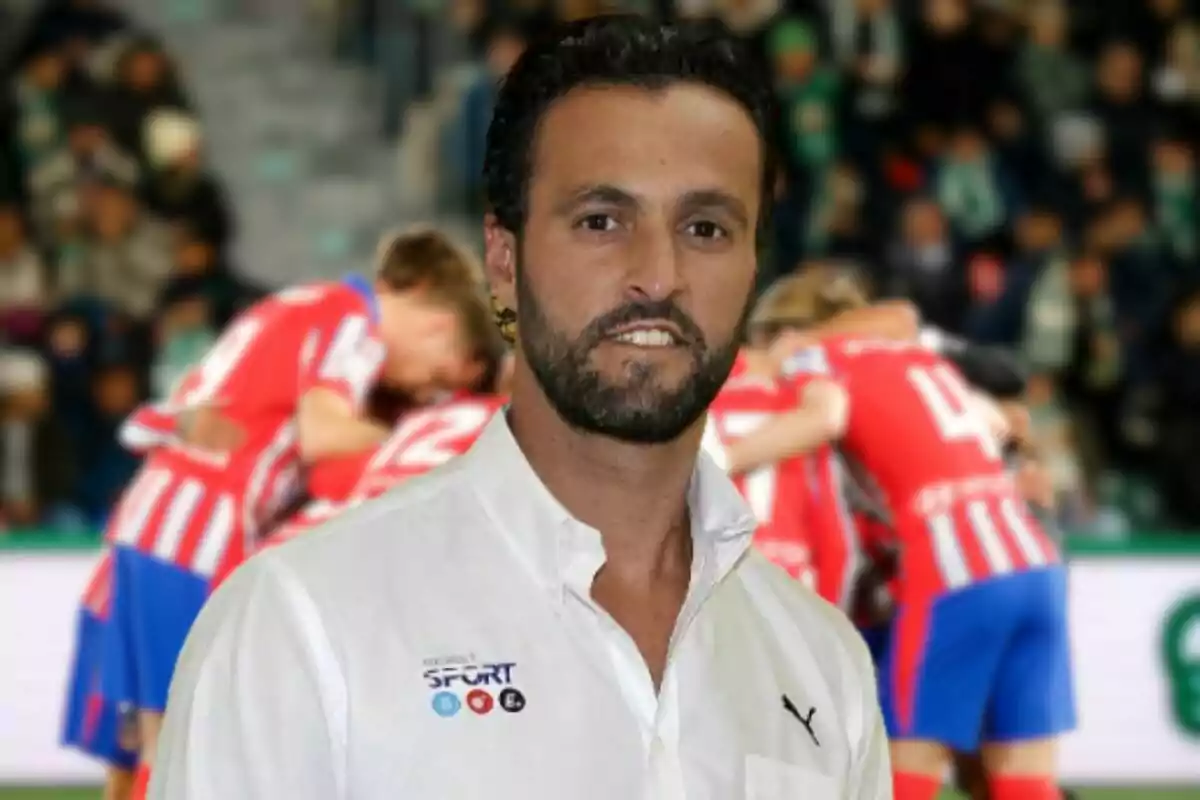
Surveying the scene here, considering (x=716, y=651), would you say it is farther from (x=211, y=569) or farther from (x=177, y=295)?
(x=177, y=295)

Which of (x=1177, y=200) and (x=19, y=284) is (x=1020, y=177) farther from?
(x=19, y=284)

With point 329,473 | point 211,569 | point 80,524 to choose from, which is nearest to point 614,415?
point 329,473

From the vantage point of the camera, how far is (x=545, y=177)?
1.51 m

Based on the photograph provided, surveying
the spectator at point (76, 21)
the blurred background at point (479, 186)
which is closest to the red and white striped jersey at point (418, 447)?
the blurred background at point (479, 186)

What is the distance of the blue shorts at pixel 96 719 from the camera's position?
4230 mm

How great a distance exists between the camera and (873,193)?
800 cm

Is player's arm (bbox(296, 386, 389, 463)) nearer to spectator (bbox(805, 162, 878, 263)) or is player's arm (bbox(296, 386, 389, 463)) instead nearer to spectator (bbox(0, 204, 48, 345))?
spectator (bbox(0, 204, 48, 345))

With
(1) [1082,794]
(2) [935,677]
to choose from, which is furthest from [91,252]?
(2) [935,677]

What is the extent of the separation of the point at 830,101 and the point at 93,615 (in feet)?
15.5

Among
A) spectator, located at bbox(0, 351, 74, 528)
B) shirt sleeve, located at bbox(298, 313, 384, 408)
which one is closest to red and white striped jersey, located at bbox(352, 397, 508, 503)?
shirt sleeve, located at bbox(298, 313, 384, 408)

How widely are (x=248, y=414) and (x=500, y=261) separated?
250 centimetres

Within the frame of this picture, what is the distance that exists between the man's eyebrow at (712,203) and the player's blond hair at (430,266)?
8.12ft

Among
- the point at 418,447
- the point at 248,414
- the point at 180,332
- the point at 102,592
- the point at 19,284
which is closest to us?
the point at 418,447

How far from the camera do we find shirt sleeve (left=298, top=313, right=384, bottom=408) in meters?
3.91
